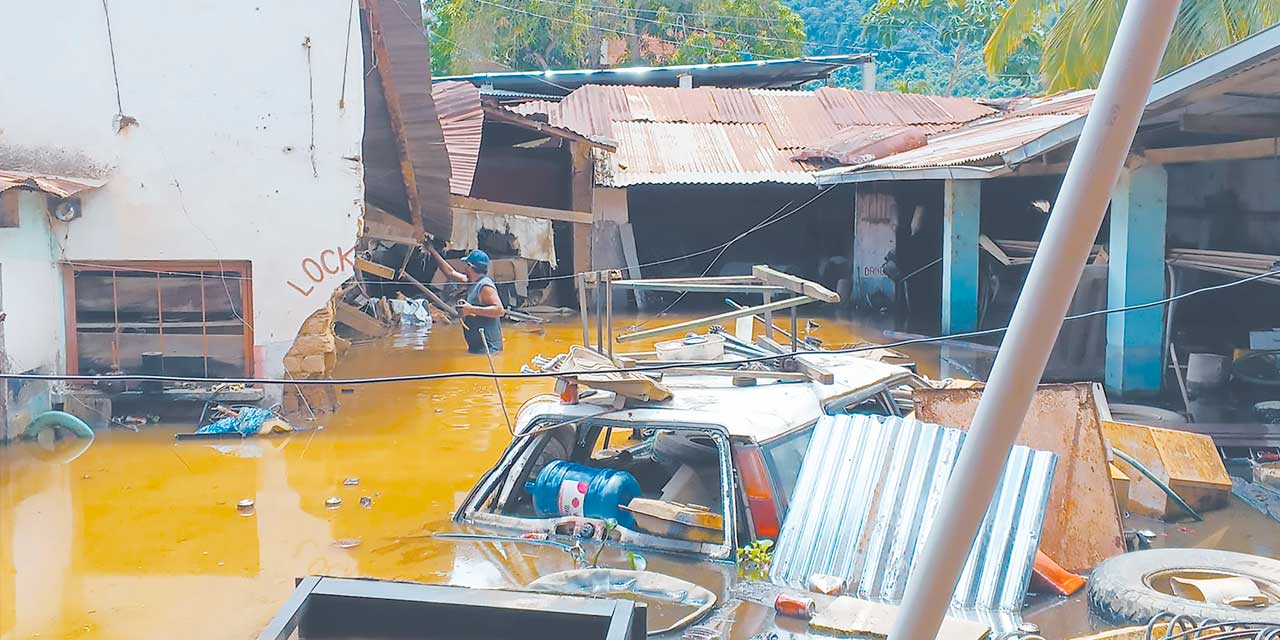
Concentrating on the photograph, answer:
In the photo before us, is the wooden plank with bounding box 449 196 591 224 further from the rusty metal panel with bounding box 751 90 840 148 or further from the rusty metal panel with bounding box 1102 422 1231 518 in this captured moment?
the rusty metal panel with bounding box 1102 422 1231 518

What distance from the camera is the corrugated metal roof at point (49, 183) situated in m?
9.57

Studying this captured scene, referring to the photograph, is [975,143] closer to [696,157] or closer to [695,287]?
[696,157]

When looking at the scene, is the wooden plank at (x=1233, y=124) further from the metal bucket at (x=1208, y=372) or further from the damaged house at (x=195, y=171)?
the damaged house at (x=195, y=171)

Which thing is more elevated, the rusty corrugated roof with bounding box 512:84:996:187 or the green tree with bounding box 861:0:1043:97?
the green tree with bounding box 861:0:1043:97

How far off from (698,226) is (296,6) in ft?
38.9

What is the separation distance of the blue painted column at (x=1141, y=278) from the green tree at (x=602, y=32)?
2358 cm

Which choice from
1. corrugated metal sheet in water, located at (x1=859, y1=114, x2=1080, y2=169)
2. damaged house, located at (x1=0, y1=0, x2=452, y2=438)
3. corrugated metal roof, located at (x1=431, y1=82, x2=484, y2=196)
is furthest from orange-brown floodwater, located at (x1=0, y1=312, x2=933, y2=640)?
corrugated metal sheet in water, located at (x1=859, y1=114, x2=1080, y2=169)

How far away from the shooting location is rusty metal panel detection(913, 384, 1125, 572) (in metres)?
6.21

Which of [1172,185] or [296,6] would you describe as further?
[1172,185]

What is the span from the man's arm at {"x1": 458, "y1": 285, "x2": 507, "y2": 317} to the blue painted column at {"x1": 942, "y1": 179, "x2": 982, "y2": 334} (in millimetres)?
6519

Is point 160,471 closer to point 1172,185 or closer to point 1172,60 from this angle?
point 1172,185

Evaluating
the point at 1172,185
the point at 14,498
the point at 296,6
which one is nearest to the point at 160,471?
the point at 14,498

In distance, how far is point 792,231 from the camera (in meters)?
21.7

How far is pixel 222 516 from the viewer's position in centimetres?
800
